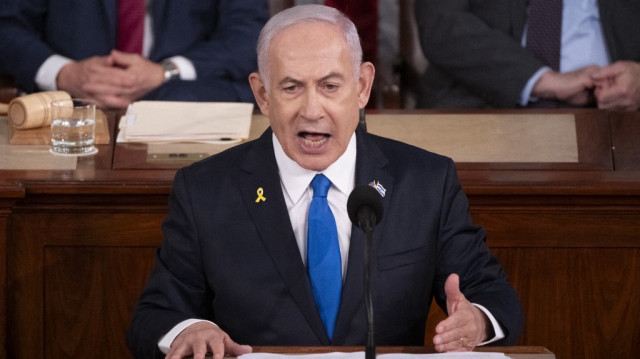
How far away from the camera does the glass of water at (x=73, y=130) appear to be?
269 cm

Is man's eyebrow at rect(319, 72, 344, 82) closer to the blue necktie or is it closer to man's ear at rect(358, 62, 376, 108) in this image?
man's ear at rect(358, 62, 376, 108)

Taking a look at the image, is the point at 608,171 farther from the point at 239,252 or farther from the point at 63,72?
the point at 63,72

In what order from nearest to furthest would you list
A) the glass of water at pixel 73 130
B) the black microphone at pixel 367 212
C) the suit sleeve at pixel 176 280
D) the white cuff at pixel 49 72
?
the black microphone at pixel 367 212
the suit sleeve at pixel 176 280
the glass of water at pixel 73 130
the white cuff at pixel 49 72

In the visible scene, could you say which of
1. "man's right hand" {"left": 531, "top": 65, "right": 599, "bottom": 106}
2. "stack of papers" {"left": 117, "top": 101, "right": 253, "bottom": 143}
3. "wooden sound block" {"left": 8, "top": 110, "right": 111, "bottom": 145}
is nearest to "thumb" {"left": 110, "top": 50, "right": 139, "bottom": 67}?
"stack of papers" {"left": 117, "top": 101, "right": 253, "bottom": 143}

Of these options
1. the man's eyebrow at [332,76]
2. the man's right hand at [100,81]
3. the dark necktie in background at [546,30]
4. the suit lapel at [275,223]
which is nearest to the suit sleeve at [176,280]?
the suit lapel at [275,223]

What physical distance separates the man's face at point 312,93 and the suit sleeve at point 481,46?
68.2 inches

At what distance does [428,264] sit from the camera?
2.06 meters

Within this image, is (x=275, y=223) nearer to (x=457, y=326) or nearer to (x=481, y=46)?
(x=457, y=326)

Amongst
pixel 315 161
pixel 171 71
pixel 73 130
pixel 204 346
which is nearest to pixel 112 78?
pixel 171 71

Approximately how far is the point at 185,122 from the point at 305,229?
90 centimetres

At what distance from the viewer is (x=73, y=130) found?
8.82ft

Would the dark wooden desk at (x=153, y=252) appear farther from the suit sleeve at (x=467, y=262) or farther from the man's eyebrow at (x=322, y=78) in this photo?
the man's eyebrow at (x=322, y=78)

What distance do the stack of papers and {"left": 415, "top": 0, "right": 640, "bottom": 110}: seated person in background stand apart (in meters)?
1.05

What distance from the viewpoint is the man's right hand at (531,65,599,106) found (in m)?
3.53
